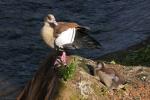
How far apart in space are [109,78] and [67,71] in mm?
947

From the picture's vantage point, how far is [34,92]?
14.1 metres

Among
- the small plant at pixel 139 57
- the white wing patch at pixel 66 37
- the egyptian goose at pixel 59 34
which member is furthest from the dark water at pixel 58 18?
the white wing patch at pixel 66 37

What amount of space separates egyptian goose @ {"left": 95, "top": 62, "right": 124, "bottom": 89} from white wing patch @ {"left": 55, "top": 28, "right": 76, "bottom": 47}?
0.92 m

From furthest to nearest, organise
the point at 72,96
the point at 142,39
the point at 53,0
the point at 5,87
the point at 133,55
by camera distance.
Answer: the point at 53,0 < the point at 142,39 < the point at 5,87 < the point at 133,55 < the point at 72,96

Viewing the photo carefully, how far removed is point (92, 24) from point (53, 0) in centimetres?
400

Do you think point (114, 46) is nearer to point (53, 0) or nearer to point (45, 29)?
point (53, 0)

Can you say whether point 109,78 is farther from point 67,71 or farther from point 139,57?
point 139,57

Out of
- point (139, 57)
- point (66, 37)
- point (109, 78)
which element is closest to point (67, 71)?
point (66, 37)

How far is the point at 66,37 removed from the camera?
12.6 m

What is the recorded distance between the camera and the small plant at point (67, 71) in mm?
12344

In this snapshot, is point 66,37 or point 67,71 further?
point 66,37

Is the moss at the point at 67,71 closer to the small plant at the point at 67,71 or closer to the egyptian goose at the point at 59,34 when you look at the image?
the small plant at the point at 67,71

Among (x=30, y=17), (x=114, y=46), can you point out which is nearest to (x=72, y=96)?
(x=114, y=46)

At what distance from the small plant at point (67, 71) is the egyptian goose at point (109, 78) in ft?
2.22
